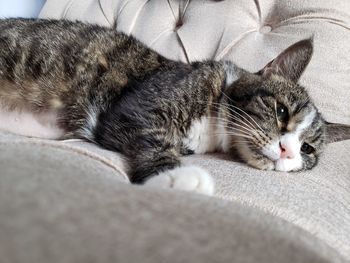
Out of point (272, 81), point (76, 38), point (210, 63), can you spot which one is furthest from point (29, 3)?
point (272, 81)

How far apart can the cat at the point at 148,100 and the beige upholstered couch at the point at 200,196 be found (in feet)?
0.23

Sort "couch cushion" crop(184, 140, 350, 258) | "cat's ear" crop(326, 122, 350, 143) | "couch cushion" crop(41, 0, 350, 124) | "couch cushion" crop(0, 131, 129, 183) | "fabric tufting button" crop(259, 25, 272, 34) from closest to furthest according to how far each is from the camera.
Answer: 1. "couch cushion" crop(0, 131, 129, 183)
2. "couch cushion" crop(184, 140, 350, 258)
3. "cat's ear" crop(326, 122, 350, 143)
4. "couch cushion" crop(41, 0, 350, 124)
5. "fabric tufting button" crop(259, 25, 272, 34)

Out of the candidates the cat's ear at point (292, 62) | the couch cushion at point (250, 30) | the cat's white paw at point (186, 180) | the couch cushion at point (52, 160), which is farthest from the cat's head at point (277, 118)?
the couch cushion at point (52, 160)

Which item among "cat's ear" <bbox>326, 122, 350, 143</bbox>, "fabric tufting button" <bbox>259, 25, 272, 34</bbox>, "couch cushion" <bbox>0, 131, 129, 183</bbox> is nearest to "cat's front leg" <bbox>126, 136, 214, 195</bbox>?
"couch cushion" <bbox>0, 131, 129, 183</bbox>

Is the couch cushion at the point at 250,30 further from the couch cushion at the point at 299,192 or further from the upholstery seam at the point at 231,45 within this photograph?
the couch cushion at the point at 299,192

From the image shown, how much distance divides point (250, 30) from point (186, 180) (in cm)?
84

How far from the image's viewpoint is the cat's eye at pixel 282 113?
3.46 feet

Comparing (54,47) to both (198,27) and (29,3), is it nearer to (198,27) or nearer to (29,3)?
(198,27)

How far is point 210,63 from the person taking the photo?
3.93 feet

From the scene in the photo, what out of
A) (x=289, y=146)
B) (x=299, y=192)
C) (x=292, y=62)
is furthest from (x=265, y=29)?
(x=299, y=192)

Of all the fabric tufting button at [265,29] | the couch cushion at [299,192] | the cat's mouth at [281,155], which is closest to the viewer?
the couch cushion at [299,192]

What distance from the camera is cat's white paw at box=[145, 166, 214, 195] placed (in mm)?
722

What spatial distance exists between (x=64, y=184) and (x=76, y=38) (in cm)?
91

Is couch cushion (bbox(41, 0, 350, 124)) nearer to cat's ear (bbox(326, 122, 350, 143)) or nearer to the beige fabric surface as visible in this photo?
cat's ear (bbox(326, 122, 350, 143))
